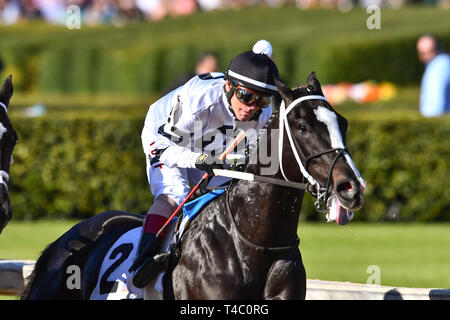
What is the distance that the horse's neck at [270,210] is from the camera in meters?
4.44

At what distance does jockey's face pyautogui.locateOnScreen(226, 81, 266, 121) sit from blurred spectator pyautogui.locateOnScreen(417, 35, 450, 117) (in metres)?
6.60

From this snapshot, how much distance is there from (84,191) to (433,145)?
4.39m

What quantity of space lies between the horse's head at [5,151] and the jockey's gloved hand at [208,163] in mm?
979

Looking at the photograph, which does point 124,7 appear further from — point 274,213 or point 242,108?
point 274,213

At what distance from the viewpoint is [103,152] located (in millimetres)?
11219

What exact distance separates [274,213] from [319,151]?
40 centimetres

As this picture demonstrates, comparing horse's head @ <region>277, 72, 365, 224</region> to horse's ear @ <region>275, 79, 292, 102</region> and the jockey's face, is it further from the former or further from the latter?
the jockey's face

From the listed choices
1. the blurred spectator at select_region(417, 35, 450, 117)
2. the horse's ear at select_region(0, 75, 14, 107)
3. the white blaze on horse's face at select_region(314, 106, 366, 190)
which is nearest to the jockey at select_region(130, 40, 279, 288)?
the white blaze on horse's face at select_region(314, 106, 366, 190)

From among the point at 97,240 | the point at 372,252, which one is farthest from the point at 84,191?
the point at 97,240

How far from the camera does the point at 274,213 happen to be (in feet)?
14.6

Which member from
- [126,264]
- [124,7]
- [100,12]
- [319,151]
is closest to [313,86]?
[319,151]

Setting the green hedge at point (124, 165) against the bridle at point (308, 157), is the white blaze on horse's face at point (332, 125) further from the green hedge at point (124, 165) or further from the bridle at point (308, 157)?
the green hedge at point (124, 165)

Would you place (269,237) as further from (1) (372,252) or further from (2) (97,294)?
(1) (372,252)

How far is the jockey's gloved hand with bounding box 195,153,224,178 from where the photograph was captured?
4.69 meters
